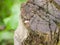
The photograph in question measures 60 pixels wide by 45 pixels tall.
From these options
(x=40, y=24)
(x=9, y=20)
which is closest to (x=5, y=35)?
(x=9, y=20)

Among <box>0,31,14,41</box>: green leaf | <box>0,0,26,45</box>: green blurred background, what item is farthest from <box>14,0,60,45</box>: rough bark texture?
<box>0,31,14,41</box>: green leaf

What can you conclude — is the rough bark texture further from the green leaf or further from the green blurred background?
the green leaf

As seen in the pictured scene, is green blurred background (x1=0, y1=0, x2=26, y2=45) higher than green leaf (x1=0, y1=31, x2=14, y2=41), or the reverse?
green blurred background (x1=0, y1=0, x2=26, y2=45)

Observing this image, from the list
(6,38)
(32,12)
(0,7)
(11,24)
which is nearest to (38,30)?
(32,12)

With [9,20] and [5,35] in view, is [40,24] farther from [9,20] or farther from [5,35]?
[5,35]

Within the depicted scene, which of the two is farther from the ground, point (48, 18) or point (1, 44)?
point (48, 18)

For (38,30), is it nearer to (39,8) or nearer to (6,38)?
(39,8)
